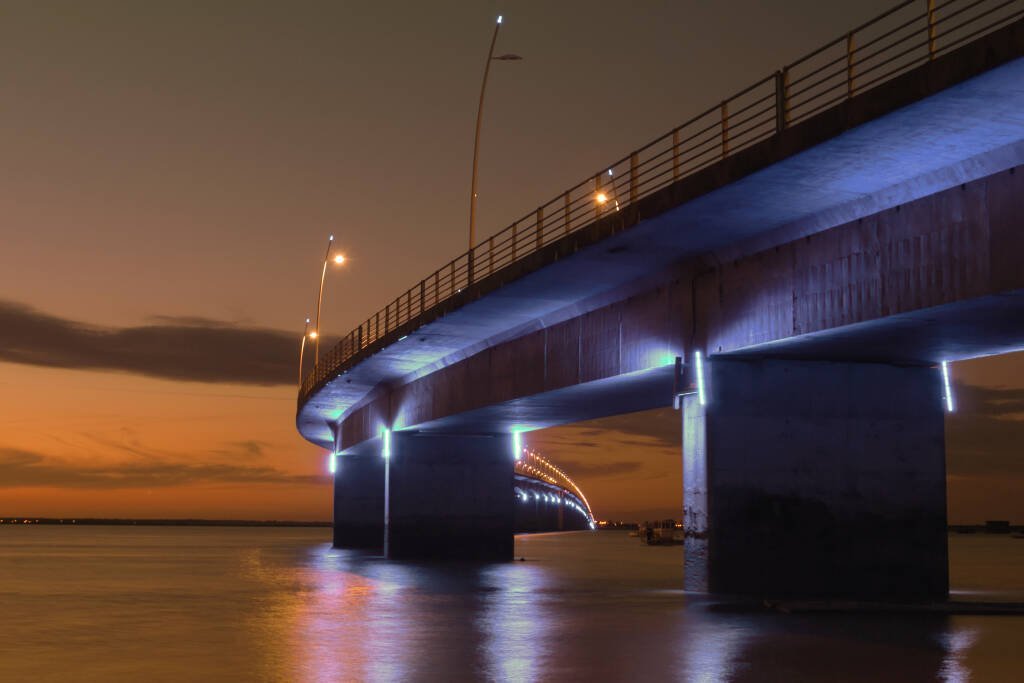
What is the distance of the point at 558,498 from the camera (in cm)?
19350

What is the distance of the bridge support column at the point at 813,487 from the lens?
29328 millimetres

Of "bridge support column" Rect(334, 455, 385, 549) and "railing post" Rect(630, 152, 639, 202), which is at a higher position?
"railing post" Rect(630, 152, 639, 202)

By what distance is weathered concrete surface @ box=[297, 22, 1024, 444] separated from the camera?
18734 millimetres

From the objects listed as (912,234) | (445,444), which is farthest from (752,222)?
(445,444)

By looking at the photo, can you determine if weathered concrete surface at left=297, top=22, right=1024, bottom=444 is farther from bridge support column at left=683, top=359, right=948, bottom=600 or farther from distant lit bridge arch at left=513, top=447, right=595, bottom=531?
distant lit bridge arch at left=513, top=447, right=595, bottom=531

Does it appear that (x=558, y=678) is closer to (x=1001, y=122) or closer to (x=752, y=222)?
(x=1001, y=122)

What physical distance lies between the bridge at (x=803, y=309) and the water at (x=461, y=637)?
3.35 metres

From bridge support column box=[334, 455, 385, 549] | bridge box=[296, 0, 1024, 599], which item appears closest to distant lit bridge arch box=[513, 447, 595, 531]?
bridge support column box=[334, 455, 385, 549]

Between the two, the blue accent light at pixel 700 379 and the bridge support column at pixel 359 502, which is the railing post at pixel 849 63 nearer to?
the blue accent light at pixel 700 379

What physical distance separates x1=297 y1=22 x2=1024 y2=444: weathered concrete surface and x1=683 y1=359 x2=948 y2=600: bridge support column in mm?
3625

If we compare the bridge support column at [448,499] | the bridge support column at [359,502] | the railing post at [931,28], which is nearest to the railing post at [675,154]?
the railing post at [931,28]

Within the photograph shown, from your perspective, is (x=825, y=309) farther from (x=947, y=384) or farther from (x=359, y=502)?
(x=359, y=502)

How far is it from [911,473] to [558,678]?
17.0 metres

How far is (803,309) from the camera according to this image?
25.9m
